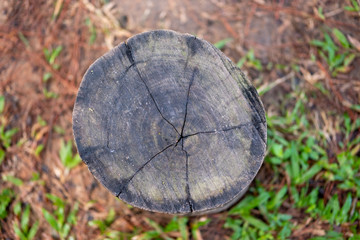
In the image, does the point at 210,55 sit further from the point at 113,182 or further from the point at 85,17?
the point at 85,17

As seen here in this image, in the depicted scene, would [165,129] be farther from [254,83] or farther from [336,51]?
[336,51]

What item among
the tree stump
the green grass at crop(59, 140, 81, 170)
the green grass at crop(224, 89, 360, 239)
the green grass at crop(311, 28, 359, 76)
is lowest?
the green grass at crop(224, 89, 360, 239)

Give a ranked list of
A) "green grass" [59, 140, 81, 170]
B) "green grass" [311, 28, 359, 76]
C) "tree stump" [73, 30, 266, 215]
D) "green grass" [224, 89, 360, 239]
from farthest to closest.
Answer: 1. "green grass" [311, 28, 359, 76]
2. "green grass" [59, 140, 81, 170]
3. "green grass" [224, 89, 360, 239]
4. "tree stump" [73, 30, 266, 215]

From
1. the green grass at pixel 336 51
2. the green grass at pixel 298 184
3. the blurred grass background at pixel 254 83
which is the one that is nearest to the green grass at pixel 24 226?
the blurred grass background at pixel 254 83

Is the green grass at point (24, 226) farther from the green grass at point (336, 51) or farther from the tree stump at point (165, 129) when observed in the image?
the green grass at point (336, 51)

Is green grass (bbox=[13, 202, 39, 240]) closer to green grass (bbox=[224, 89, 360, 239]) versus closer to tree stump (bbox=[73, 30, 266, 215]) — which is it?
tree stump (bbox=[73, 30, 266, 215])

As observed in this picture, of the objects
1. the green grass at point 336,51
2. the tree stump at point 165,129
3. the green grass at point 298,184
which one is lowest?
the green grass at point 298,184

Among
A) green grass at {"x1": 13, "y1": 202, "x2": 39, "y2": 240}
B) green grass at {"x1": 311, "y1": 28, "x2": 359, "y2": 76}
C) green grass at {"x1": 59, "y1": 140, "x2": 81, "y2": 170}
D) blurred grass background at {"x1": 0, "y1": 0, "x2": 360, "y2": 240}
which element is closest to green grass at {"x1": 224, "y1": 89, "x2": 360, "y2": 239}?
blurred grass background at {"x1": 0, "y1": 0, "x2": 360, "y2": 240}

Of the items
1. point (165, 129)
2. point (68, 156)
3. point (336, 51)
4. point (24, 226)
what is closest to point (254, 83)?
point (336, 51)

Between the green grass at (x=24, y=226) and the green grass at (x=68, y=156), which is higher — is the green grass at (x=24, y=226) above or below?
below
